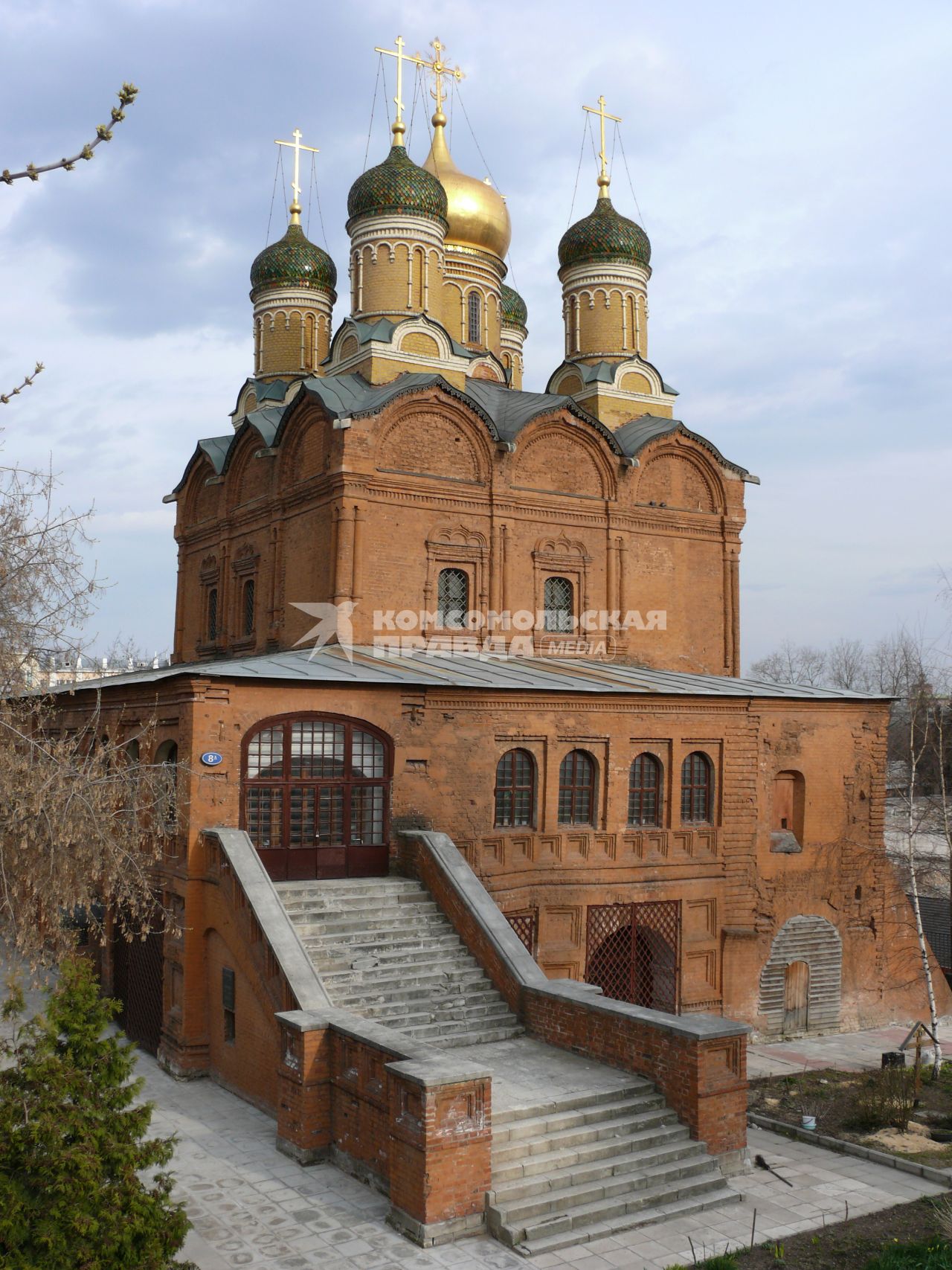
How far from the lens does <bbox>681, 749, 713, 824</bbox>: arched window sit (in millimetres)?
16000

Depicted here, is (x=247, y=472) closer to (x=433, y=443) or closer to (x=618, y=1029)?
(x=433, y=443)

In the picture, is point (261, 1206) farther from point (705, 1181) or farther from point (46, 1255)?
point (705, 1181)

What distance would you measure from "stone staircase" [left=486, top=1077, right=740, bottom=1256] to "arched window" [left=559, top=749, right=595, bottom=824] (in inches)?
217

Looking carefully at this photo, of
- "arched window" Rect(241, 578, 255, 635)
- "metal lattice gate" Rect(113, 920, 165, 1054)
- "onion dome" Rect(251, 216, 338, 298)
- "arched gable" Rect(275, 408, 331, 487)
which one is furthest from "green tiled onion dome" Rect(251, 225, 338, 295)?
"metal lattice gate" Rect(113, 920, 165, 1054)

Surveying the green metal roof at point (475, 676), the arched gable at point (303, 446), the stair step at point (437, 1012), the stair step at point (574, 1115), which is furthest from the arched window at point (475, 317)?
the stair step at point (574, 1115)

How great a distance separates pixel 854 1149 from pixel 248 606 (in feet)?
43.4

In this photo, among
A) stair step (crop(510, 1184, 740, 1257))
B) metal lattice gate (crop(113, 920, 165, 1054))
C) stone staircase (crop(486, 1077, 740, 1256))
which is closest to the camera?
stair step (crop(510, 1184, 740, 1257))

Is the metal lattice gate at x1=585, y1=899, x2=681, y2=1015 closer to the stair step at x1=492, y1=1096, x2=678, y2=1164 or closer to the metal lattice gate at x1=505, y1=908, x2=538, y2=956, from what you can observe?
the metal lattice gate at x1=505, y1=908, x2=538, y2=956

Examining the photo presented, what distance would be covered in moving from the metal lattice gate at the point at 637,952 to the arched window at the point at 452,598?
511cm

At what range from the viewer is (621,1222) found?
8.38 meters

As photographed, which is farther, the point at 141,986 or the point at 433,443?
the point at 433,443

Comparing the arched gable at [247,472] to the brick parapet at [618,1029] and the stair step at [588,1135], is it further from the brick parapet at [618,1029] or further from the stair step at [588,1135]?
the stair step at [588,1135]

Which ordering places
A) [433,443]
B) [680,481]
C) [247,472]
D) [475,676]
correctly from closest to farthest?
1. [475,676]
2. [433,443]
3. [247,472]
4. [680,481]

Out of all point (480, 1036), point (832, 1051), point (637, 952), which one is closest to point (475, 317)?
point (637, 952)
